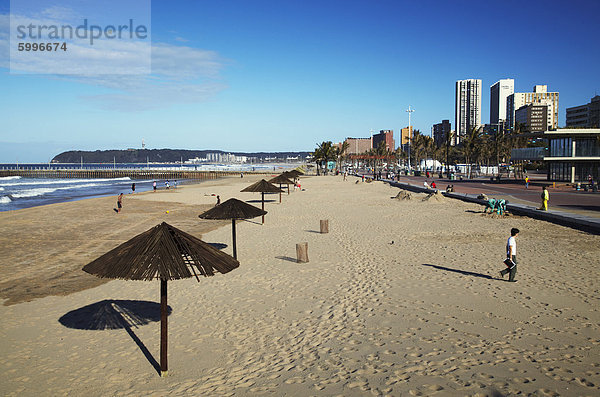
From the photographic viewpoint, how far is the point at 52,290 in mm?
10906

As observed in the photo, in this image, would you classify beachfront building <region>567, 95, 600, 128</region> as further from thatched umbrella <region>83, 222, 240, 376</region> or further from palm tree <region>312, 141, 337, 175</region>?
thatched umbrella <region>83, 222, 240, 376</region>

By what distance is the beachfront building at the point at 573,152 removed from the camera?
42.5m

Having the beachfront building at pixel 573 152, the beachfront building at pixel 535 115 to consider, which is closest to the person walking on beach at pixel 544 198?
the beachfront building at pixel 573 152

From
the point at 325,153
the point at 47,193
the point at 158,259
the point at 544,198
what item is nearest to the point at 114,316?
the point at 158,259

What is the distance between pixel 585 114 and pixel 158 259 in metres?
184

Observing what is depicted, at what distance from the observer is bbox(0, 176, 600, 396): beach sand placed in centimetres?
599

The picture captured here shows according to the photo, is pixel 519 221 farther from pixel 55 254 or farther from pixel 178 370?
pixel 55 254

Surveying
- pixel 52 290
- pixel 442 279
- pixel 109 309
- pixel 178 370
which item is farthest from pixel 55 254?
pixel 442 279

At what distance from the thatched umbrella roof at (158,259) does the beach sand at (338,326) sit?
5.70 ft

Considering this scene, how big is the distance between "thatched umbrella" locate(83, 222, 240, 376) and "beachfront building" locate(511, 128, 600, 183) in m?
46.2

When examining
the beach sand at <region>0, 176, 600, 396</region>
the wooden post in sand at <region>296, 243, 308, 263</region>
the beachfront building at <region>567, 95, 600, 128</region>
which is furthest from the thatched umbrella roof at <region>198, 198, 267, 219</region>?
the beachfront building at <region>567, 95, 600, 128</region>

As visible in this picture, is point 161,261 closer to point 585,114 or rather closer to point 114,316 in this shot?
point 114,316

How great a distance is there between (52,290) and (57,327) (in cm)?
Answer: 305

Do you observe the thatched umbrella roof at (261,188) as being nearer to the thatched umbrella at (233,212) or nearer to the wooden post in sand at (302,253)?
the thatched umbrella at (233,212)
